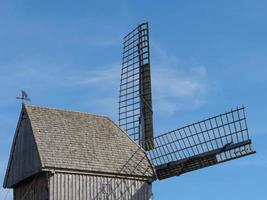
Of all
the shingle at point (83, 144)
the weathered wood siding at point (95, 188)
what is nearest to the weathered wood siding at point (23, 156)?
the shingle at point (83, 144)

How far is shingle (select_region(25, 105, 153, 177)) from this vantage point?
105 ft

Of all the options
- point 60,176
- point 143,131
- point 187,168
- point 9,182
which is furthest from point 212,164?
point 9,182

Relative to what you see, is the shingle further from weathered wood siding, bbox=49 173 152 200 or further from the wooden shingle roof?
weathered wood siding, bbox=49 173 152 200

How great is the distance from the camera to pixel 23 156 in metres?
33.1

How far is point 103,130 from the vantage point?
3519 centimetres

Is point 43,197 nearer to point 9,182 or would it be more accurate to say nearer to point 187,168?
point 9,182

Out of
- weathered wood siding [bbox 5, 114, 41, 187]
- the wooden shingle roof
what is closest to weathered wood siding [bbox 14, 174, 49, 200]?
weathered wood siding [bbox 5, 114, 41, 187]

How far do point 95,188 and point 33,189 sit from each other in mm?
2624

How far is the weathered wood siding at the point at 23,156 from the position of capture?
105ft

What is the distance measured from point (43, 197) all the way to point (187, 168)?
699 cm

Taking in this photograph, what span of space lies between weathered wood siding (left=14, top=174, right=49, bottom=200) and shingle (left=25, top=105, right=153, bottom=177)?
3.24 ft

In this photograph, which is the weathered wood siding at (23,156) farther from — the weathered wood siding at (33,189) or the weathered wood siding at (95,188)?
the weathered wood siding at (95,188)

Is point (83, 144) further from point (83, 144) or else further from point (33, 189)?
point (33, 189)

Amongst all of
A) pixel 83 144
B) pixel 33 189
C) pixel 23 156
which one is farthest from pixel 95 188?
pixel 23 156
